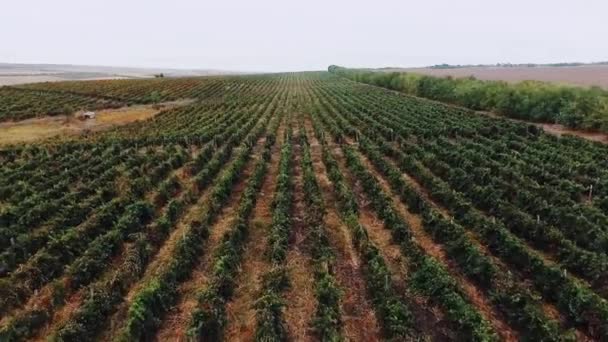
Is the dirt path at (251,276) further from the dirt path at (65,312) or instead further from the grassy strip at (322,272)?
the dirt path at (65,312)

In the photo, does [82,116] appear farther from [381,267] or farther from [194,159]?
[381,267]

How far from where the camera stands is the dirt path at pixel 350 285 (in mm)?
10164

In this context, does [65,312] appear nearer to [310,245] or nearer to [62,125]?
[310,245]

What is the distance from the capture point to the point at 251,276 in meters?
12.5

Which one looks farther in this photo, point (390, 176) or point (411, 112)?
point (411, 112)

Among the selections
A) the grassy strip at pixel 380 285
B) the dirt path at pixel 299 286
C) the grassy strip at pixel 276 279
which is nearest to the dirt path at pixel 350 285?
the grassy strip at pixel 380 285

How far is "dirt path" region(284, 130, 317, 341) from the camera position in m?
10.3

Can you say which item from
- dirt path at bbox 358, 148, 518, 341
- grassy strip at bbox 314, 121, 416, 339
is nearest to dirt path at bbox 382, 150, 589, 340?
dirt path at bbox 358, 148, 518, 341

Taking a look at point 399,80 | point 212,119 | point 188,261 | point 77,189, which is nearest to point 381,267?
point 188,261

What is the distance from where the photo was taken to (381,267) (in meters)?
11.9

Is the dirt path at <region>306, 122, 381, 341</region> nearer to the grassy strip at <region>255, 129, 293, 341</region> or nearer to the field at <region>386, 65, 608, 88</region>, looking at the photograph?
the grassy strip at <region>255, 129, 293, 341</region>

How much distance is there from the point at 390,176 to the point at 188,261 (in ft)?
34.2

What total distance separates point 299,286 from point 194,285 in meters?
2.66

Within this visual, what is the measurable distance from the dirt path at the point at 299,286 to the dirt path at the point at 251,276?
2.59ft
